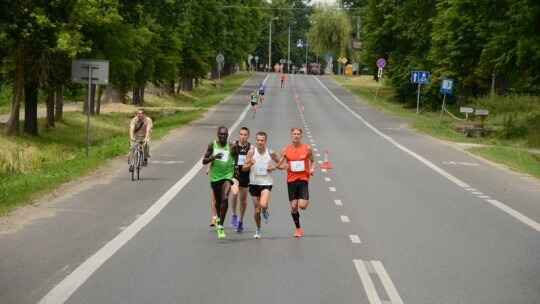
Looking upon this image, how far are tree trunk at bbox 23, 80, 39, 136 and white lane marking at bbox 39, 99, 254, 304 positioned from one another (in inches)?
840

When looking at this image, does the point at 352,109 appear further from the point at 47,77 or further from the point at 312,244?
the point at 312,244

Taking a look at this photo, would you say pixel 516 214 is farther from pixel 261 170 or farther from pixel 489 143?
pixel 489 143

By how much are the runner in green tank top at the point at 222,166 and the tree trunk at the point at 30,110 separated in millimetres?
26663

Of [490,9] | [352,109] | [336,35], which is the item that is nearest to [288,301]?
[490,9]

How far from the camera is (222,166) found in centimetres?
1347

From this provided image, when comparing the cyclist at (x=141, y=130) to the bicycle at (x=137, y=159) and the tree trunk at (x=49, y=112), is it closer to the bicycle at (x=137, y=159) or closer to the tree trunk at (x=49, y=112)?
the bicycle at (x=137, y=159)

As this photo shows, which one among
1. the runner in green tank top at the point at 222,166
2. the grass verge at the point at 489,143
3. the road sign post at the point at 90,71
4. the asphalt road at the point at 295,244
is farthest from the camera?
the grass verge at the point at 489,143

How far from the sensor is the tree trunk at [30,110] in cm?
3859

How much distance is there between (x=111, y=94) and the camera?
6669 cm

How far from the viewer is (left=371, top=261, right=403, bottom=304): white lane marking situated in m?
9.04

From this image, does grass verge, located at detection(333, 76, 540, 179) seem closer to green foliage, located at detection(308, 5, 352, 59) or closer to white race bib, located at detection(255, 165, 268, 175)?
white race bib, located at detection(255, 165, 268, 175)

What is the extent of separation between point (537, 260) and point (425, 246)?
1.57 metres

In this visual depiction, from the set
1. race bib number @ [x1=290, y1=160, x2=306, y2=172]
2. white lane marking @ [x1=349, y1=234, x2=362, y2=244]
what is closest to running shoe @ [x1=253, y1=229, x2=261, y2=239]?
race bib number @ [x1=290, y1=160, x2=306, y2=172]

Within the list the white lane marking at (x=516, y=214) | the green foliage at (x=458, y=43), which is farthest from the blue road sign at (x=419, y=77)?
the white lane marking at (x=516, y=214)
